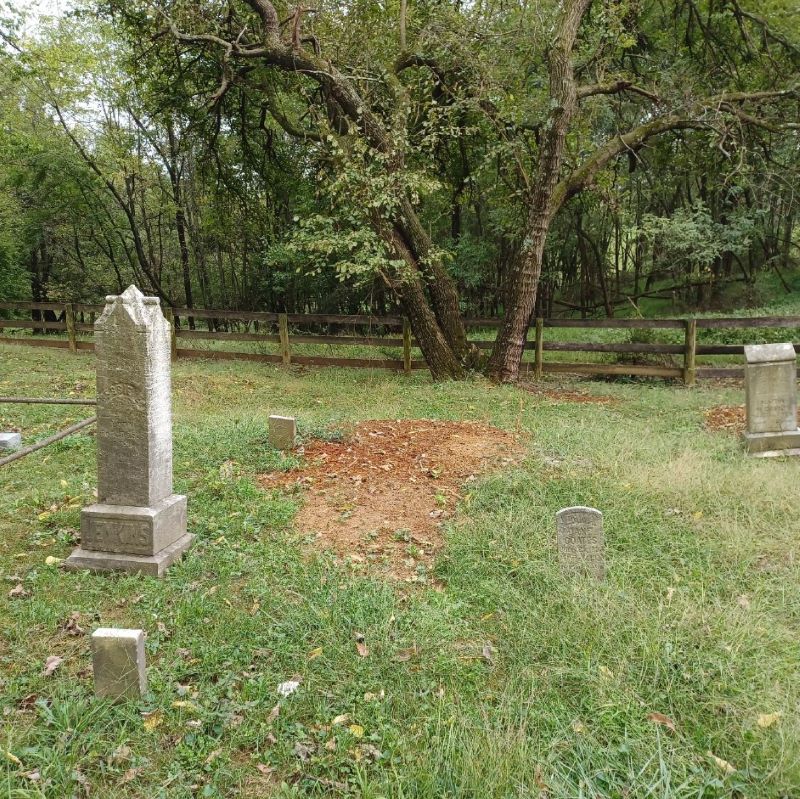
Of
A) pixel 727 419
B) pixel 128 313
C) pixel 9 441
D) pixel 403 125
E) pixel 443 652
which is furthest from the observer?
pixel 403 125

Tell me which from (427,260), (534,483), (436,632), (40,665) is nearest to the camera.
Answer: (40,665)

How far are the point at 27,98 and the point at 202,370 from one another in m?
12.9

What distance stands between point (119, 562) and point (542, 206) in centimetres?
920

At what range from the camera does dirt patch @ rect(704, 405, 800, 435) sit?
7.98 metres

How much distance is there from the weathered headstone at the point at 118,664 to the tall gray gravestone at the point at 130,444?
4.13 ft

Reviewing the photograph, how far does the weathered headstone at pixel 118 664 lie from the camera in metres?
2.87

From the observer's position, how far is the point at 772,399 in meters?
7.02

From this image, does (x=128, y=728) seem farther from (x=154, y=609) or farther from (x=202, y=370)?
(x=202, y=370)

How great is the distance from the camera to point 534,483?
565cm

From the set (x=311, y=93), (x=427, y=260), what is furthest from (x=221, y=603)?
(x=311, y=93)

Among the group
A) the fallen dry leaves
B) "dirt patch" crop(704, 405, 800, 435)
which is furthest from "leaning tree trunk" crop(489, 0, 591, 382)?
the fallen dry leaves

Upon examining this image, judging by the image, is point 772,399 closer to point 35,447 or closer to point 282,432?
point 282,432

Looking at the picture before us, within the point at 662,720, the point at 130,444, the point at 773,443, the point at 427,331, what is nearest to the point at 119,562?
the point at 130,444

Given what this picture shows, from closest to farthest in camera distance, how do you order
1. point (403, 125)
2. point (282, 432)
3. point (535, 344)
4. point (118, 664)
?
point (118, 664)
point (282, 432)
point (403, 125)
point (535, 344)
